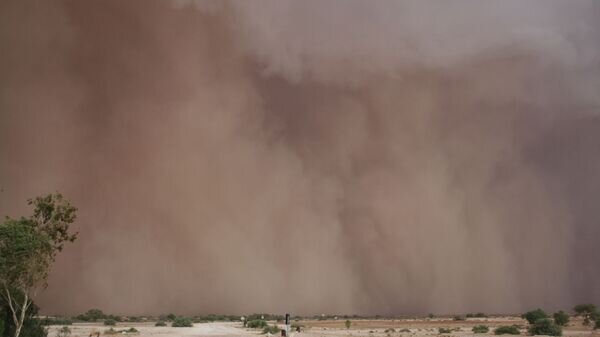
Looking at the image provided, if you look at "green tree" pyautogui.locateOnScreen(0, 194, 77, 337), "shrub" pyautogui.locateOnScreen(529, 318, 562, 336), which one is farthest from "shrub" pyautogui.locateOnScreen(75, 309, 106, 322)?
"shrub" pyautogui.locateOnScreen(529, 318, 562, 336)

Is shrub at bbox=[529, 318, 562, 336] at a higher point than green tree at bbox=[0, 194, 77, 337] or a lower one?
lower

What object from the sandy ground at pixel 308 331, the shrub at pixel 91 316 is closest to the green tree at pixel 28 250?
the sandy ground at pixel 308 331

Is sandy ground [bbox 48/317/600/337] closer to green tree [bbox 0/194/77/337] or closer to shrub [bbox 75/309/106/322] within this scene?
green tree [bbox 0/194/77/337]

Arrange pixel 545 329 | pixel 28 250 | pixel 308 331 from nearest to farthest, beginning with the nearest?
pixel 28 250 → pixel 545 329 → pixel 308 331

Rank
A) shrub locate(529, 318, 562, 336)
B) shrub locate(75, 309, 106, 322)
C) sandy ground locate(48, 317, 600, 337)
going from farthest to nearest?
1. shrub locate(75, 309, 106, 322)
2. shrub locate(529, 318, 562, 336)
3. sandy ground locate(48, 317, 600, 337)

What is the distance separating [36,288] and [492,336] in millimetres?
18864

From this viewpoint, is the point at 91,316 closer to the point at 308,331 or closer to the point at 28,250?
the point at 308,331

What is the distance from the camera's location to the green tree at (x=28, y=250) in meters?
12.7

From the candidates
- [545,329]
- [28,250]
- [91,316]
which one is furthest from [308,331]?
[91,316]

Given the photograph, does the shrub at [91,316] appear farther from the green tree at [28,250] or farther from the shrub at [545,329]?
the shrub at [545,329]

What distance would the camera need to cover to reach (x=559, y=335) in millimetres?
24625

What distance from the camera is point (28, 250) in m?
12.8

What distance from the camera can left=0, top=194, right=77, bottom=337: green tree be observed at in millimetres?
12680

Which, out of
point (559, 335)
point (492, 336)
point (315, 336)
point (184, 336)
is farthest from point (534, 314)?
point (184, 336)
